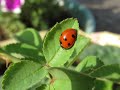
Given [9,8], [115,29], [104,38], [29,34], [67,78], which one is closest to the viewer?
[67,78]

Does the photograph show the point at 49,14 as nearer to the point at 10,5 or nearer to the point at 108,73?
the point at 10,5

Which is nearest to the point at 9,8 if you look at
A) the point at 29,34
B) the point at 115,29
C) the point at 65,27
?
the point at 115,29

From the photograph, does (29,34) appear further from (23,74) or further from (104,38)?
(104,38)

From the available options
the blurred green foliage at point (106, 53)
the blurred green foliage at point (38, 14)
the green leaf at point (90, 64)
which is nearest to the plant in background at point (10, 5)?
the blurred green foliage at point (38, 14)

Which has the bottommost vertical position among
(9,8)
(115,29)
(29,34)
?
(115,29)

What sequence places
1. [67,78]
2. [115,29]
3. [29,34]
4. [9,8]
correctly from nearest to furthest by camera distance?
[67,78] → [29,34] → [9,8] → [115,29]

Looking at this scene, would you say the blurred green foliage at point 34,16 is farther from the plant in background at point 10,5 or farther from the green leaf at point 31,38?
the green leaf at point 31,38

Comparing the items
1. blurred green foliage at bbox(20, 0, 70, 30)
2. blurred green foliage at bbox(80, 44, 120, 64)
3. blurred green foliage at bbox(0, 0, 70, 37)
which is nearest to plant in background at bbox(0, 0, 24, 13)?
blurred green foliage at bbox(0, 0, 70, 37)

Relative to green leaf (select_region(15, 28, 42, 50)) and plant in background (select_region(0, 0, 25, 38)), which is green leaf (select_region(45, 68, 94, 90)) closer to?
green leaf (select_region(15, 28, 42, 50))
